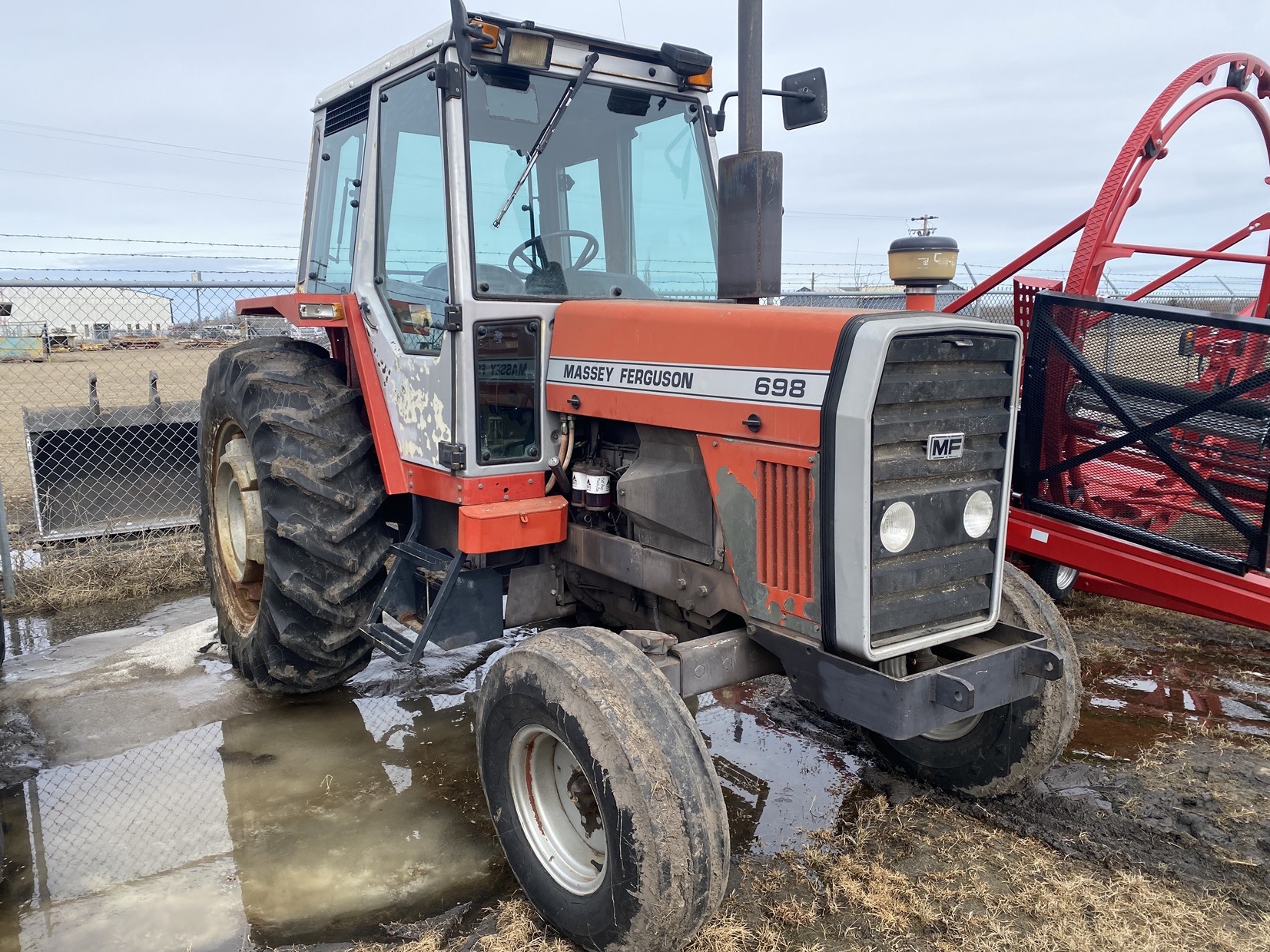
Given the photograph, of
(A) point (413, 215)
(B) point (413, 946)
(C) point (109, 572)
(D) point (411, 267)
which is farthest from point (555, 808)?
(C) point (109, 572)

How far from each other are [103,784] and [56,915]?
828 mm

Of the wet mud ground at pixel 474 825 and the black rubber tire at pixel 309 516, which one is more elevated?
the black rubber tire at pixel 309 516

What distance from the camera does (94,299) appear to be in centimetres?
682

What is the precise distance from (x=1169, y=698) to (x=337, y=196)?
450 cm

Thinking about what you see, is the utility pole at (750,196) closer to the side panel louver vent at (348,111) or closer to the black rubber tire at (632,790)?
the black rubber tire at (632,790)

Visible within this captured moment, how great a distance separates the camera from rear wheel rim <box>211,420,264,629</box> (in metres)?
4.04

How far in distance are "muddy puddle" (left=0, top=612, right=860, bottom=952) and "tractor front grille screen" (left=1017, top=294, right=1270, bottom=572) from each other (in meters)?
1.81

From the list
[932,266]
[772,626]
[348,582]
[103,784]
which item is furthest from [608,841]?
[932,266]

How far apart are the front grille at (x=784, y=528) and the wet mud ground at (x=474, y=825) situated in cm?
99

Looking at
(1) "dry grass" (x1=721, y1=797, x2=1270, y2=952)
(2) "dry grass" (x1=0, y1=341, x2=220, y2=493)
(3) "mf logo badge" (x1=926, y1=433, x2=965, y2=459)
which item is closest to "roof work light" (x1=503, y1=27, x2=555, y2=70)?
(3) "mf logo badge" (x1=926, y1=433, x2=965, y2=459)

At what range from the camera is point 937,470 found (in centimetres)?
255

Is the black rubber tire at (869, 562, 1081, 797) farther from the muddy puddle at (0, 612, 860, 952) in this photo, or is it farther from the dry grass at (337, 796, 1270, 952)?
the muddy puddle at (0, 612, 860, 952)

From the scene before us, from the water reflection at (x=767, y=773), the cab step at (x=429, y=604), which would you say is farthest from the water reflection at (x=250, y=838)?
the water reflection at (x=767, y=773)

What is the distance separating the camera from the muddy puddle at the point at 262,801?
2.78m
